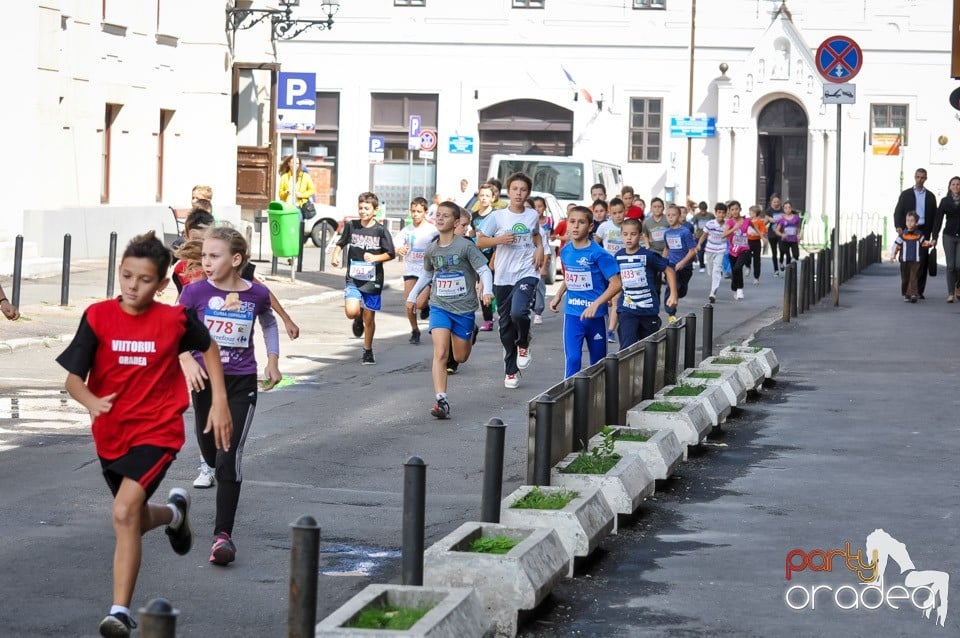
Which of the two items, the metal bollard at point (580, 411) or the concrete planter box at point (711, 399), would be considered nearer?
the metal bollard at point (580, 411)

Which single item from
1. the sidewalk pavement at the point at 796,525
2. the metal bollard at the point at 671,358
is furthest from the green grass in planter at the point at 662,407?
the metal bollard at the point at 671,358

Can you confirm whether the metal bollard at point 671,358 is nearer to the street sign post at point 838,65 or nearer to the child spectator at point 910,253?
the street sign post at point 838,65

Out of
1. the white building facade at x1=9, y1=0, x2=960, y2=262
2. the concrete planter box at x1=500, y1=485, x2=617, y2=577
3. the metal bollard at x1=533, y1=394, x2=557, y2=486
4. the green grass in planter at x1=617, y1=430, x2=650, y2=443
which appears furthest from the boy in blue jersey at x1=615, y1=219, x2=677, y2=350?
the white building facade at x1=9, y1=0, x2=960, y2=262

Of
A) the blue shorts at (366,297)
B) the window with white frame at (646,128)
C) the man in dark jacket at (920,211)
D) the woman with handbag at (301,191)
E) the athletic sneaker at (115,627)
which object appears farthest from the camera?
the window with white frame at (646,128)

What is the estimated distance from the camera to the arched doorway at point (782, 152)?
5456 centimetres

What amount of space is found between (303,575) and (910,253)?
21946 mm

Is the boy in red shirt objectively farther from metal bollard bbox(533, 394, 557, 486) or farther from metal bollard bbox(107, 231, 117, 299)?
metal bollard bbox(107, 231, 117, 299)

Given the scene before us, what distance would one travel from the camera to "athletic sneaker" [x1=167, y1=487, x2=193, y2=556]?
7.26 m

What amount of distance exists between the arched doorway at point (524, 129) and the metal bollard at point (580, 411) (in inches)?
1812

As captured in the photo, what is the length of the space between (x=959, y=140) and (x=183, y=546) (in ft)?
165

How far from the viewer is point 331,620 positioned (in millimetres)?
5828

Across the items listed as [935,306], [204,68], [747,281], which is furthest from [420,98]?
[935,306]

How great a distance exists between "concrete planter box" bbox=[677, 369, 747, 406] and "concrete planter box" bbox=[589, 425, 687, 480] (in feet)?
8.98

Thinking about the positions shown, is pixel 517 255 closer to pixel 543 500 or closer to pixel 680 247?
→ pixel 680 247
